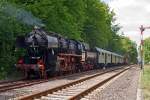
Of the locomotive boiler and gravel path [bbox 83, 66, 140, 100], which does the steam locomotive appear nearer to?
the locomotive boiler

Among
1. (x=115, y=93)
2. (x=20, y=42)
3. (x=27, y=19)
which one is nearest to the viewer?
(x=115, y=93)

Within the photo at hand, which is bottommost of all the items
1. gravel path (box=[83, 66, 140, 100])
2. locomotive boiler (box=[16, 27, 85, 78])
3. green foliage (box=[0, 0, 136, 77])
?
gravel path (box=[83, 66, 140, 100])

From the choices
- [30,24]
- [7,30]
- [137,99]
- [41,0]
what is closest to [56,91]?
[137,99]

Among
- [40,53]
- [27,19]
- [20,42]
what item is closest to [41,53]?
[40,53]

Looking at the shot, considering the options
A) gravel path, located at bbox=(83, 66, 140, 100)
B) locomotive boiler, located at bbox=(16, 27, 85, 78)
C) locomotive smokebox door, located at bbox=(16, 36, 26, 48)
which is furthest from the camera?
locomotive smokebox door, located at bbox=(16, 36, 26, 48)

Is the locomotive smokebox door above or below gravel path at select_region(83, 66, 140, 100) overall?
above

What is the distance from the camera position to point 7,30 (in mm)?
26297

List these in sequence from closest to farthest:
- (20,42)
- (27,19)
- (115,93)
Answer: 1. (115,93)
2. (20,42)
3. (27,19)

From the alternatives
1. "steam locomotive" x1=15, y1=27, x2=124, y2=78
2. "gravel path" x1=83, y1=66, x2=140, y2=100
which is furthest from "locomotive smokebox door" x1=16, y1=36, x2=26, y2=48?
"gravel path" x1=83, y1=66, x2=140, y2=100

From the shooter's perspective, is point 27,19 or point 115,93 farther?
point 27,19

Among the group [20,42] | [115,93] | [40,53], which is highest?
[20,42]

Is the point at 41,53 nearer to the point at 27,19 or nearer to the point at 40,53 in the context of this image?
the point at 40,53

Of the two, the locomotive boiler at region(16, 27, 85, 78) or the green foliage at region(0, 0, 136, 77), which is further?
the locomotive boiler at region(16, 27, 85, 78)

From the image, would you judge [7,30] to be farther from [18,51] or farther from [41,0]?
[41,0]
